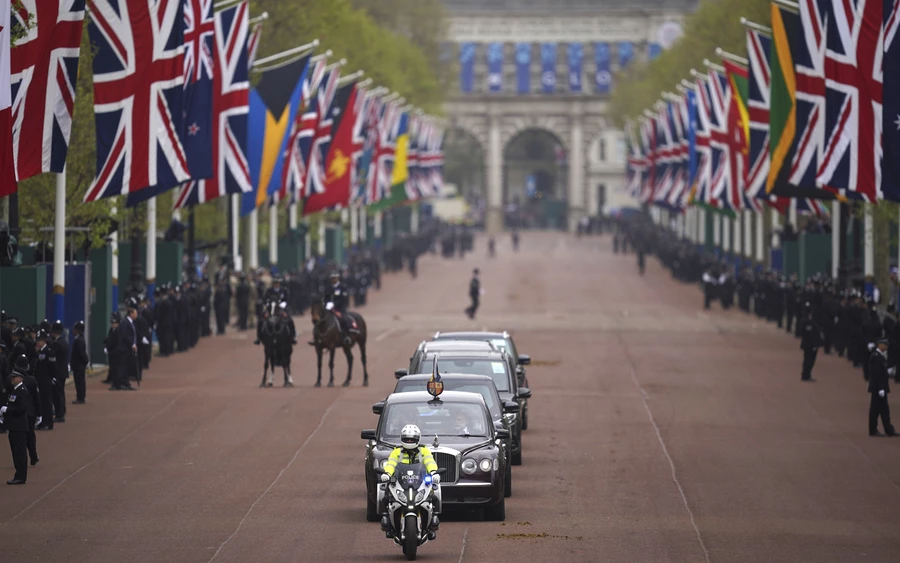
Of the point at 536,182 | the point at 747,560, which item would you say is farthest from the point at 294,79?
the point at 536,182

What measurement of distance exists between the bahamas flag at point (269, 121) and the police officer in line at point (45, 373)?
21440 mm

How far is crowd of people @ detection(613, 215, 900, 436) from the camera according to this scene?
26.5 meters

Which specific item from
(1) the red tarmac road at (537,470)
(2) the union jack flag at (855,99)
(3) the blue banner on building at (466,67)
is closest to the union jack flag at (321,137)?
(1) the red tarmac road at (537,470)

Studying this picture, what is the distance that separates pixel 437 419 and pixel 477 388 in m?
2.67

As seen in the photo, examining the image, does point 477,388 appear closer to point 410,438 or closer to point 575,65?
point 410,438

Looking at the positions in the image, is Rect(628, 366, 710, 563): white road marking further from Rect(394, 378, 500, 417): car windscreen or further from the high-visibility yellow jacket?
the high-visibility yellow jacket

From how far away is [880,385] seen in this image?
2578 centimetres

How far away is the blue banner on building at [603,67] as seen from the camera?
457ft

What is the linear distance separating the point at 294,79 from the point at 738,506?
30.4 meters

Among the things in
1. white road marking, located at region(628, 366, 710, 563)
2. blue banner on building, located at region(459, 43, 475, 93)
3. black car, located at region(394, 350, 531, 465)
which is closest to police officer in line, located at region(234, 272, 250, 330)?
white road marking, located at region(628, 366, 710, 563)

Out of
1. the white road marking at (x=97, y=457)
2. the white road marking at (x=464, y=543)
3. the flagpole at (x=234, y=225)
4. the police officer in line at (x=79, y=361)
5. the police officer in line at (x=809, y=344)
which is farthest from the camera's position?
the flagpole at (x=234, y=225)

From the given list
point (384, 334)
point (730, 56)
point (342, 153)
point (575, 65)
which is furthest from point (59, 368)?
point (575, 65)

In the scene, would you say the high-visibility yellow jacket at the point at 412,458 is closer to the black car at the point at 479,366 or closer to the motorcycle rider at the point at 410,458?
the motorcycle rider at the point at 410,458

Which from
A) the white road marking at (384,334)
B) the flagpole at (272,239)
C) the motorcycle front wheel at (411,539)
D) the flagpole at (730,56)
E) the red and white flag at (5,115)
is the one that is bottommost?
the white road marking at (384,334)
